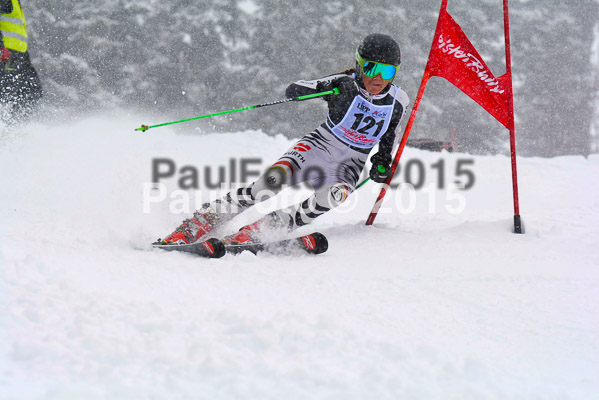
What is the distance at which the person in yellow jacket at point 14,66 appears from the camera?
200 inches

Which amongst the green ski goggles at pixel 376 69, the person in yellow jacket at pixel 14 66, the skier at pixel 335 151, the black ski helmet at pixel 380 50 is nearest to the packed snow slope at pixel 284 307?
the skier at pixel 335 151

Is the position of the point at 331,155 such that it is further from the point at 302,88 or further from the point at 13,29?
the point at 13,29

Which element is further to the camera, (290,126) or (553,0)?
(553,0)

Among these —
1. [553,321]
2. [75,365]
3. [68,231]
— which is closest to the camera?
[75,365]

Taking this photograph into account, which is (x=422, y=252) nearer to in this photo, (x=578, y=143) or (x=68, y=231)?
(x=68, y=231)

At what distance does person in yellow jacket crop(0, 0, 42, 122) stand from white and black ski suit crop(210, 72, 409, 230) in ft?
10.6

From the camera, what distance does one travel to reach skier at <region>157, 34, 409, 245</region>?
3.44 meters

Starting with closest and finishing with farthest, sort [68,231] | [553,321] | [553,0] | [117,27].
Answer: [553,321]
[68,231]
[117,27]
[553,0]

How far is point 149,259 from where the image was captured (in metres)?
2.68

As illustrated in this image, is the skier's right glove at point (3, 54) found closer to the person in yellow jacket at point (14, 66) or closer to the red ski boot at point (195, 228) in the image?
the person in yellow jacket at point (14, 66)

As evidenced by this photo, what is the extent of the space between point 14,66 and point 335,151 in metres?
3.85

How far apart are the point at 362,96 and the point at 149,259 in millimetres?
1947

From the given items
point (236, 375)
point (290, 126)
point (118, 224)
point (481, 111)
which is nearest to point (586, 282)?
point (236, 375)

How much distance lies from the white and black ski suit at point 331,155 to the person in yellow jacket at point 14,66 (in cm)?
322
